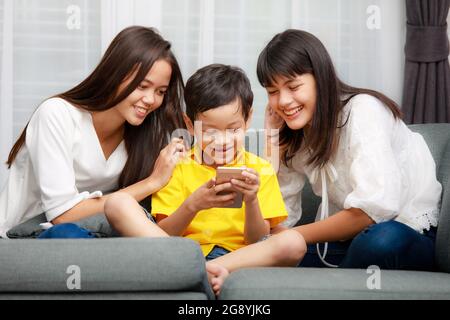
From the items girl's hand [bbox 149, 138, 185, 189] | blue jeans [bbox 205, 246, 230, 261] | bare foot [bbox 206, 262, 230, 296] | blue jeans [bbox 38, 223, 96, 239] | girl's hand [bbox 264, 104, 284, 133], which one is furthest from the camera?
girl's hand [bbox 264, 104, 284, 133]

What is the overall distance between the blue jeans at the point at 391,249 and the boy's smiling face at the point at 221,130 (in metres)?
0.45

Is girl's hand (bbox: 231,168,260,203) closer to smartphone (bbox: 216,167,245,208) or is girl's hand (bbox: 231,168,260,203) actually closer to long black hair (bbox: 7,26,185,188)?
smartphone (bbox: 216,167,245,208)

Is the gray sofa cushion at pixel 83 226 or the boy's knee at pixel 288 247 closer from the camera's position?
the boy's knee at pixel 288 247

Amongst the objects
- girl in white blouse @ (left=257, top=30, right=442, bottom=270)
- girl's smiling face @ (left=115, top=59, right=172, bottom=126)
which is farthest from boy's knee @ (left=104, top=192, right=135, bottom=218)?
girl in white blouse @ (left=257, top=30, right=442, bottom=270)

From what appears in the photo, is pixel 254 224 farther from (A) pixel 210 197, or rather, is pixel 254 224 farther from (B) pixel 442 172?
(B) pixel 442 172

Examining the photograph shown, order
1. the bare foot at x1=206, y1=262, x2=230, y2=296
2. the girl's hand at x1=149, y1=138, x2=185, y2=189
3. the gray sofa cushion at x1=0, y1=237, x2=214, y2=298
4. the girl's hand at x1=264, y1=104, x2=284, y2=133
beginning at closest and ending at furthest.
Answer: the gray sofa cushion at x1=0, y1=237, x2=214, y2=298 < the bare foot at x1=206, y1=262, x2=230, y2=296 < the girl's hand at x1=149, y1=138, x2=185, y2=189 < the girl's hand at x1=264, y1=104, x2=284, y2=133

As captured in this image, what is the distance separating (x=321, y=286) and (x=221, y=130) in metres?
0.64

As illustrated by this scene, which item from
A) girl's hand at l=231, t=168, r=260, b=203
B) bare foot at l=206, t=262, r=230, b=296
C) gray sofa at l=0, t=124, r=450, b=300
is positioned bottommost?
bare foot at l=206, t=262, r=230, b=296

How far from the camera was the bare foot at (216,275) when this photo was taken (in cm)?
161

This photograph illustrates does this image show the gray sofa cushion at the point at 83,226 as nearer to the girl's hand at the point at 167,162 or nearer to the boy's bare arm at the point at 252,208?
the girl's hand at the point at 167,162

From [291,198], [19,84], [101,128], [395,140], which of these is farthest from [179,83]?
[19,84]

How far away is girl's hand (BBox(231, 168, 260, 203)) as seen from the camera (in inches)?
70.6

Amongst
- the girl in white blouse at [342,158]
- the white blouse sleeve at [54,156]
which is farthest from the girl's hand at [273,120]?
the white blouse sleeve at [54,156]

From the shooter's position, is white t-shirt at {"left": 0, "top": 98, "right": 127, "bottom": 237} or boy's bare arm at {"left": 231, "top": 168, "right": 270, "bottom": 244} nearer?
boy's bare arm at {"left": 231, "top": 168, "right": 270, "bottom": 244}
